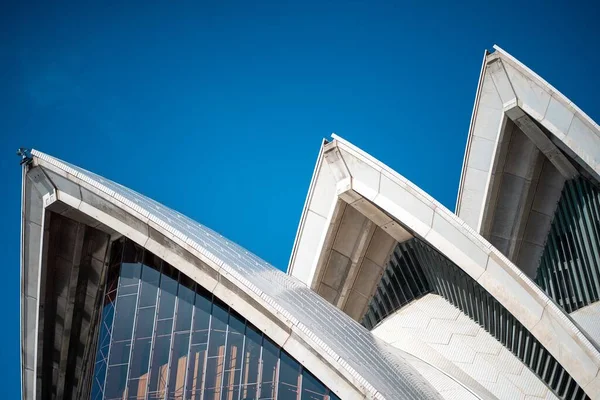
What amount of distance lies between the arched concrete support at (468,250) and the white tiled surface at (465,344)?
3.07 m

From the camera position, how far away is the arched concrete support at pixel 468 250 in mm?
16297

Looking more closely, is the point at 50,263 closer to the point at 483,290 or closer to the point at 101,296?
the point at 101,296

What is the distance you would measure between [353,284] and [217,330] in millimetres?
6908

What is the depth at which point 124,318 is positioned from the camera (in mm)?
18125

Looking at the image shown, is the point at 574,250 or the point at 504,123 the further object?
the point at 504,123

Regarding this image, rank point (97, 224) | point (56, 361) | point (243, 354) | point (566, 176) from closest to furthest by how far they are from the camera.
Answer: point (243, 354) → point (97, 224) → point (56, 361) → point (566, 176)

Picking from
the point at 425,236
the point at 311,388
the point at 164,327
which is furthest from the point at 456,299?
the point at 164,327

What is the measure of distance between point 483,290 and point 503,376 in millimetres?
2454

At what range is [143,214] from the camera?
55.9 ft

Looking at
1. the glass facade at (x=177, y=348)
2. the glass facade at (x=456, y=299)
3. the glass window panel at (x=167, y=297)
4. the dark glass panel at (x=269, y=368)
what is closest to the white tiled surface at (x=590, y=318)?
the glass facade at (x=456, y=299)

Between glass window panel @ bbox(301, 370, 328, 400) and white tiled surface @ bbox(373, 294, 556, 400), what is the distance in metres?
6.14

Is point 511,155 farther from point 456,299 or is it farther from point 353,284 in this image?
point 353,284

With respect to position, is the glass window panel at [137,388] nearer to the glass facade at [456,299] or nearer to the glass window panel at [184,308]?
the glass window panel at [184,308]

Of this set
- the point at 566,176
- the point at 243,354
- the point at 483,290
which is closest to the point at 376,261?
the point at 483,290
